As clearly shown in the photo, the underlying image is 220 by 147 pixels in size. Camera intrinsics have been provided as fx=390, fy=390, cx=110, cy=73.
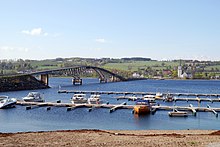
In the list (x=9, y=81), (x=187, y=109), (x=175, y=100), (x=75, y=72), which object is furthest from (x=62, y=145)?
(x=75, y=72)

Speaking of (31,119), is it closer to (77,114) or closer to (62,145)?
(77,114)

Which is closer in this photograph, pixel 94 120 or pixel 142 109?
pixel 94 120

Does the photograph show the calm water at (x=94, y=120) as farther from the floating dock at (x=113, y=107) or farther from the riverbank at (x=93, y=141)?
the riverbank at (x=93, y=141)

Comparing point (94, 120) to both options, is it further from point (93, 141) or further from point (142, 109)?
point (93, 141)

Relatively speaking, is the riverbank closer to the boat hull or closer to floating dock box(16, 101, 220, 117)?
the boat hull

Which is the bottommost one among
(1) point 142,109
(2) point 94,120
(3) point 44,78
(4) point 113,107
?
(2) point 94,120

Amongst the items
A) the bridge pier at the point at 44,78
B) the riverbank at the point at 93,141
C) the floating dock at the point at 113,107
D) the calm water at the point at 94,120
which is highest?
the bridge pier at the point at 44,78

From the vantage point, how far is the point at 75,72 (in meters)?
182

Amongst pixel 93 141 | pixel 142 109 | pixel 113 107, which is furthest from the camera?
pixel 113 107

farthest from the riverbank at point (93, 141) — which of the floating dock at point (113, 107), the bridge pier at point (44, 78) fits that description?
the bridge pier at point (44, 78)

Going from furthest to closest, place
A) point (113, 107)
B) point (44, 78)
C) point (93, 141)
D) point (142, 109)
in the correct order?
point (44, 78) < point (113, 107) < point (142, 109) < point (93, 141)

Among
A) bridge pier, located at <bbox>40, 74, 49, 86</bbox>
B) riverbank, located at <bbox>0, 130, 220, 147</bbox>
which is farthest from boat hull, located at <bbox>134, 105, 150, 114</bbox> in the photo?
bridge pier, located at <bbox>40, 74, 49, 86</bbox>

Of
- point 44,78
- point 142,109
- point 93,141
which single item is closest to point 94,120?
point 142,109

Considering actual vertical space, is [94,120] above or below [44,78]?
below
